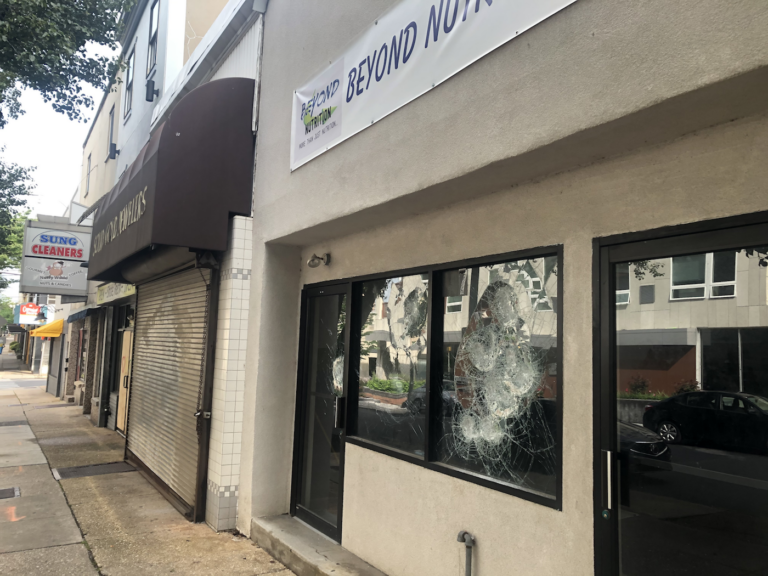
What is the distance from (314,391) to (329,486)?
3.16 ft

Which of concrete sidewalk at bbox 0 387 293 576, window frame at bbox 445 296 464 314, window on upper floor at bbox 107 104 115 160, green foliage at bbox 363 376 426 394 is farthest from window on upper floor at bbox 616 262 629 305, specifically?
window on upper floor at bbox 107 104 115 160

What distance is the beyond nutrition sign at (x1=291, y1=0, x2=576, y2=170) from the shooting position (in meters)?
3.27

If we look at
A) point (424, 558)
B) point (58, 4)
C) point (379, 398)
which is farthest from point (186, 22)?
point (424, 558)

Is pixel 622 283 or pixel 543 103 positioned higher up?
pixel 543 103

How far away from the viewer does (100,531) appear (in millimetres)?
5906

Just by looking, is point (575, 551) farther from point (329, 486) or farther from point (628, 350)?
Answer: point (329, 486)

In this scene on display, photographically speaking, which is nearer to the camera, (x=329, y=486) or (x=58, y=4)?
(x=329, y=486)

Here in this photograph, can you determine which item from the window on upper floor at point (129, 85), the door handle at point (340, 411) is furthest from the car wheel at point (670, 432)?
the window on upper floor at point (129, 85)

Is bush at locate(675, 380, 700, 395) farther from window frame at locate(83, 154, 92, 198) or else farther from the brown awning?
window frame at locate(83, 154, 92, 198)

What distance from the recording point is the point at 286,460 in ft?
20.1

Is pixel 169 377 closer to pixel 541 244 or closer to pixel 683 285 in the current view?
pixel 541 244

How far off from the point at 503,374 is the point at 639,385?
1.00 meters

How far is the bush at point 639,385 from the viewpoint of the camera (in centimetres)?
293

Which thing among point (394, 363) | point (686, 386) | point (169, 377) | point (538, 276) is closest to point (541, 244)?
point (538, 276)
